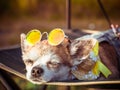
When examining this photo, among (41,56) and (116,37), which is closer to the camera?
(41,56)

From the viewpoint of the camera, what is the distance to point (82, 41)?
153 cm

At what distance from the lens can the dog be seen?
4.88ft

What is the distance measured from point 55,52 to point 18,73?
0.60ft

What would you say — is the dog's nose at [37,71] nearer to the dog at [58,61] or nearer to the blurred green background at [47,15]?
the dog at [58,61]

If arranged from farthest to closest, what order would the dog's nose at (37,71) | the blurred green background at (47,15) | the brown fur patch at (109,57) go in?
the blurred green background at (47,15) < the brown fur patch at (109,57) < the dog's nose at (37,71)

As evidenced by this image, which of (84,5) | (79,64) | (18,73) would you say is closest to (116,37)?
(79,64)

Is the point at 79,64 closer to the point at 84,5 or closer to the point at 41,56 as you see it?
the point at 41,56

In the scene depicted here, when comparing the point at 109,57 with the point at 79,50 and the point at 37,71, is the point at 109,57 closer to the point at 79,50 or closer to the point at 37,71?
the point at 79,50

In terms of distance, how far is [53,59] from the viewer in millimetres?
1492

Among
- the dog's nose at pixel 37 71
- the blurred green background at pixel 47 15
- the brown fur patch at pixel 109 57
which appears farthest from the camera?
the blurred green background at pixel 47 15

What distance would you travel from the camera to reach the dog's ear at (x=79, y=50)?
1.50 meters

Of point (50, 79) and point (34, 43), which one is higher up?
point (34, 43)

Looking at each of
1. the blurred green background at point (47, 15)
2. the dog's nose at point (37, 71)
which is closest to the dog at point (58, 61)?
the dog's nose at point (37, 71)

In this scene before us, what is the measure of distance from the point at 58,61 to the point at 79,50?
0.08 meters
